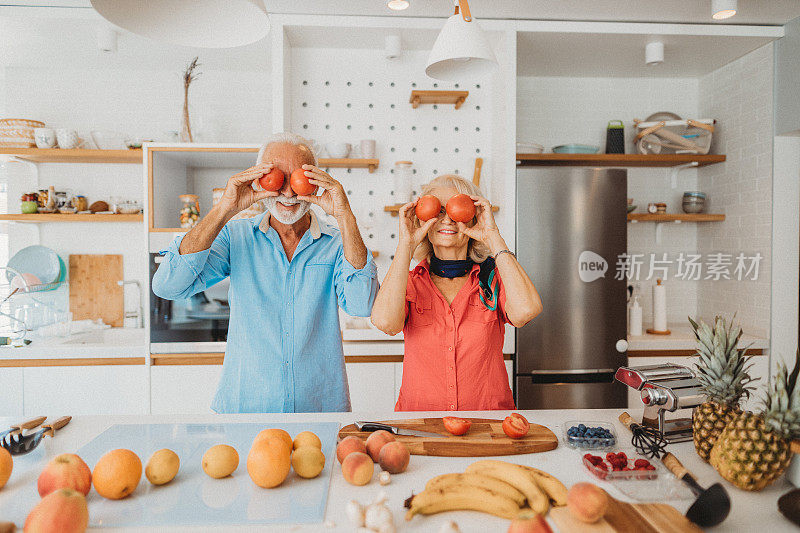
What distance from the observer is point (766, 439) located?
3.58ft

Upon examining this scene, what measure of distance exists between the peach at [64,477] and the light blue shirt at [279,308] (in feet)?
2.53

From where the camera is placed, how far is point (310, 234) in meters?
1.90

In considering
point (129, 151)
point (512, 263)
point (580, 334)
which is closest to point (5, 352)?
point (129, 151)

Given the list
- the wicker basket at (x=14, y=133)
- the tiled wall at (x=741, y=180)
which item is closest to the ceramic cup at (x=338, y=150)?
the wicker basket at (x=14, y=133)

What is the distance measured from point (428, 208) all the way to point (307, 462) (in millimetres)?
1010

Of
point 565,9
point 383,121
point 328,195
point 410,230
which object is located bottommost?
point 410,230

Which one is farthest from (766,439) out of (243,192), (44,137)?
(44,137)

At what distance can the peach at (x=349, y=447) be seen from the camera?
1201 millimetres

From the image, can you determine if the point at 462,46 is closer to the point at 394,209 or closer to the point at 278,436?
the point at 278,436

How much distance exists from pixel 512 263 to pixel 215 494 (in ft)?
3.94

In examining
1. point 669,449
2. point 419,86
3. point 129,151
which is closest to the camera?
point 669,449

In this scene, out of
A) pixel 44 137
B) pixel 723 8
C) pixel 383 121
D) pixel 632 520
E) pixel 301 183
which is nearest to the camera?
pixel 632 520

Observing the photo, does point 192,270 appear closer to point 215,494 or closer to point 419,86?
point 215,494

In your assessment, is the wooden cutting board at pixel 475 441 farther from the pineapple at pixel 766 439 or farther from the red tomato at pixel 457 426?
the pineapple at pixel 766 439
